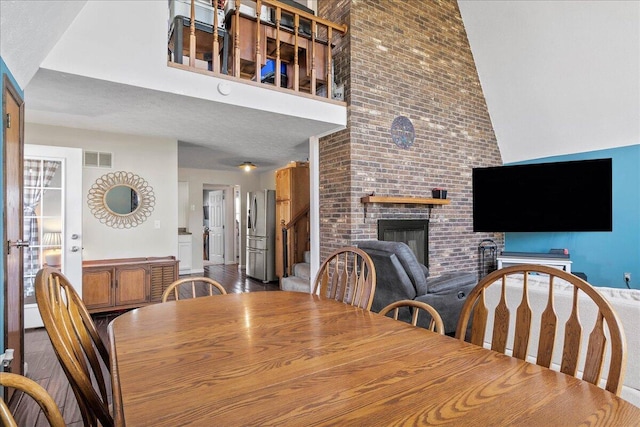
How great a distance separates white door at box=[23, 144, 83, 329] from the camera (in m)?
3.66

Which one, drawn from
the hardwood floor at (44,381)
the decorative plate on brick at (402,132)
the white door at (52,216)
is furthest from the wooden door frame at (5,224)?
the decorative plate on brick at (402,132)

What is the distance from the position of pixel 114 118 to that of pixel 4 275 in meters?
2.28

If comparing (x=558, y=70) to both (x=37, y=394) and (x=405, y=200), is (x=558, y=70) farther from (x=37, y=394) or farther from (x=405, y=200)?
(x=37, y=394)

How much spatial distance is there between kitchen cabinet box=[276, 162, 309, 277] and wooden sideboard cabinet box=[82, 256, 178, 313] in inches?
71.5

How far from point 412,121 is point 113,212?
4095 millimetres

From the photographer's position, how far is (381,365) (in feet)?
3.24

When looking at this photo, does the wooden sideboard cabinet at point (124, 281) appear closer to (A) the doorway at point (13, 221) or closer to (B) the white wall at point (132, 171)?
(B) the white wall at point (132, 171)

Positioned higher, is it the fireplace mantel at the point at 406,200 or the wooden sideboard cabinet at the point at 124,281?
the fireplace mantel at the point at 406,200

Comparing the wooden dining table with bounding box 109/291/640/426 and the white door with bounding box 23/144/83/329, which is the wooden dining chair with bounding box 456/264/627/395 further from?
the white door with bounding box 23/144/83/329

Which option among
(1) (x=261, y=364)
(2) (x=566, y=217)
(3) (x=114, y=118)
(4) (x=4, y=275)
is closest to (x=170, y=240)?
(3) (x=114, y=118)

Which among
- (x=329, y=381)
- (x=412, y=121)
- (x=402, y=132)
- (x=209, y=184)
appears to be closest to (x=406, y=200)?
(x=402, y=132)

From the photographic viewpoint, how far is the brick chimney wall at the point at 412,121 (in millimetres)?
4059

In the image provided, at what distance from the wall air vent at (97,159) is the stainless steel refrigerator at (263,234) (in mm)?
2507

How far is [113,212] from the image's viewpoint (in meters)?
4.51
